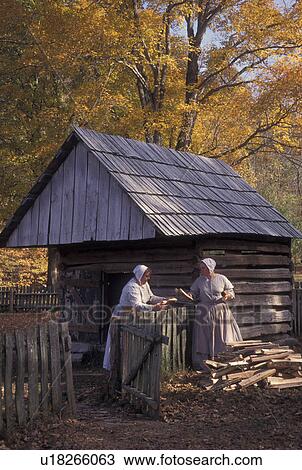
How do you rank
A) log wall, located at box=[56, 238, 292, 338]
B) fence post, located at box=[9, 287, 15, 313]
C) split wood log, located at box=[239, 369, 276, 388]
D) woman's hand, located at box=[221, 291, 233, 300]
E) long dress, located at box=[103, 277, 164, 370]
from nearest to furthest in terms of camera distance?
split wood log, located at box=[239, 369, 276, 388] < long dress, located at box=[103, 277, 164, 370] < woman's hand, located at box=[221, 291, 233, 300] < log wall, located at box=[56, 238, 292, 338] < fence post, located at box=[9, 287, 15, 313]

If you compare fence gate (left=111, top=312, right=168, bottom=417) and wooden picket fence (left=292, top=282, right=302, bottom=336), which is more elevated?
wooden picket fence (left=292, top=282, right=302, bottom=336)

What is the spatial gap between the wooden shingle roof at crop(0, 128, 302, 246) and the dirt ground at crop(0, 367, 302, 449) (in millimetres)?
3203

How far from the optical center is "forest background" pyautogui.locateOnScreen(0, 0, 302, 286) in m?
21.3

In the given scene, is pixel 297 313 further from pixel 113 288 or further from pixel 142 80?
pixel 142 80

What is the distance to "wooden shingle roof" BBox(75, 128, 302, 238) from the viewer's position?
1251 centimetres

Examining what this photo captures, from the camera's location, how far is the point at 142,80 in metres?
24.1

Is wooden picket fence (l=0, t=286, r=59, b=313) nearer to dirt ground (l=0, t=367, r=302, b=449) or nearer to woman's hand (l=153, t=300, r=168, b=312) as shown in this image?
woman's hand (l=153, t=300, r=168, b=312)

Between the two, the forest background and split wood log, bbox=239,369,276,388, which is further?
the forest background

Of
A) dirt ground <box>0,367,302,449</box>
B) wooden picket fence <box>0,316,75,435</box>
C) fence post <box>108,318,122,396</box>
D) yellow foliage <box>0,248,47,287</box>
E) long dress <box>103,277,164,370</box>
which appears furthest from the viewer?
yellow foliage <box>0,248,47,287</box>

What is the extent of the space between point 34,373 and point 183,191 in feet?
22.3

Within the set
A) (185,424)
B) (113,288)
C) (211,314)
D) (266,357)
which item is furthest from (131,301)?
(113,288)

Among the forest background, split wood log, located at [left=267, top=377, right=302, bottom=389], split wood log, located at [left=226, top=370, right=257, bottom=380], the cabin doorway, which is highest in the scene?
the forest background

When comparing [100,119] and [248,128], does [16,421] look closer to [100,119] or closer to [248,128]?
[100,119]

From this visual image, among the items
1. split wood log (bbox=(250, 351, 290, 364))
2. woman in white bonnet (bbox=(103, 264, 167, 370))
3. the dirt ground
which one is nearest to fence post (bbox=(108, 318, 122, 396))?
the dirt ground
